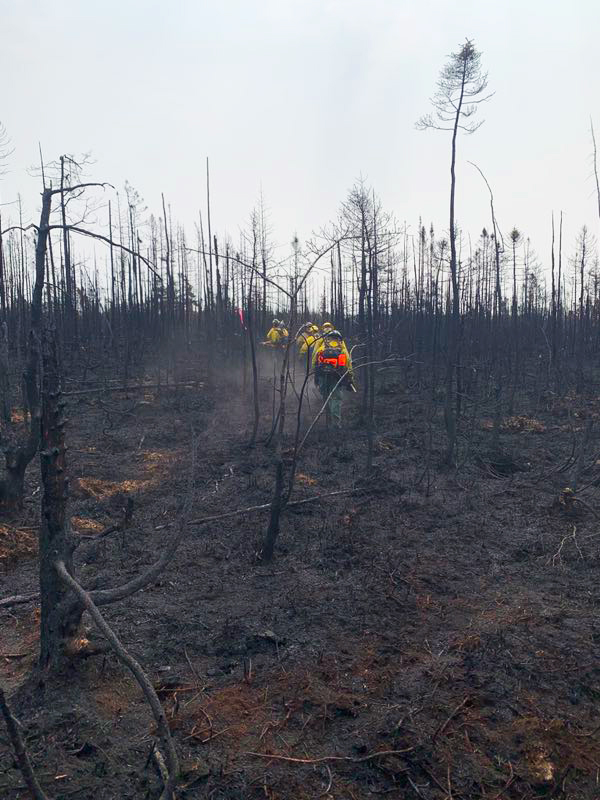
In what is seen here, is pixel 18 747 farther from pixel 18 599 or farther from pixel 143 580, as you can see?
pixel 18 599

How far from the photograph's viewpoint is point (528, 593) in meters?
4.43

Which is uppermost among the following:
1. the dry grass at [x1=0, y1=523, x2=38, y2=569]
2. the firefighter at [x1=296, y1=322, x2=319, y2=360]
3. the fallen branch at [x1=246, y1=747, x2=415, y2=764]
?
the firefighter at [x1=296, y1=322, x2=319, y2=360]

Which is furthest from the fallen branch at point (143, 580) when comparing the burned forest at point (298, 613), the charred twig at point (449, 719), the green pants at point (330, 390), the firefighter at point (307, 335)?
the green pants at point (330, 390)

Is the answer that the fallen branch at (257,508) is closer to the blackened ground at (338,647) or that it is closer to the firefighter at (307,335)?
the blackened ground at (338,647)

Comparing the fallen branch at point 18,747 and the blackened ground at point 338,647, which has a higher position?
the fallen branch at point 18,747

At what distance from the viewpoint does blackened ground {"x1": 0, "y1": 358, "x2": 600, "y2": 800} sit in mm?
2590

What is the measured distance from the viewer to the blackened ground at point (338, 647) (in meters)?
2.59

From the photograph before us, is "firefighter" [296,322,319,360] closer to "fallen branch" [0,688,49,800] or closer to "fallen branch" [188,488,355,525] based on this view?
"fallen branch" [188,488,355,525]

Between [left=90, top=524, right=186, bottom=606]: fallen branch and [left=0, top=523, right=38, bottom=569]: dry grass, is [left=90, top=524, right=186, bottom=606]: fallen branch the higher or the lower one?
the higher one

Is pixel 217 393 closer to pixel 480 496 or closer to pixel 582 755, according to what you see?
pixel 480 496

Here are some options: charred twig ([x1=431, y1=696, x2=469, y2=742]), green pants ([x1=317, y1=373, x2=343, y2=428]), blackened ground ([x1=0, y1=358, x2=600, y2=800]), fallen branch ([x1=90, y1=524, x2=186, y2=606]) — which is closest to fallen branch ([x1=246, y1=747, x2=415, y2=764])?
blackened ground ([x1=0, y1=358, x2=600, y2=800])

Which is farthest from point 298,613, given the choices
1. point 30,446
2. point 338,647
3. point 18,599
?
point 30,446

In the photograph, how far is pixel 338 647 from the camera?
3641 mm

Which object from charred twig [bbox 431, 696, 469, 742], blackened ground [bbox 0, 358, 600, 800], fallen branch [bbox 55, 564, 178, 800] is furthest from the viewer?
charred twig [bbox 431, 696, 469, 742]
